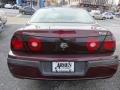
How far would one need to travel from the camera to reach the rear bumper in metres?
3.89

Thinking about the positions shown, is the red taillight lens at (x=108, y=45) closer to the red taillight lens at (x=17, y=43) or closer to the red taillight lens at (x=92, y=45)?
the red taillight lens at (x=92, y=45)

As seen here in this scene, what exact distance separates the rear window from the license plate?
1252 millimetres

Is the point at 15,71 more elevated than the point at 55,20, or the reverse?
the point at 55,20

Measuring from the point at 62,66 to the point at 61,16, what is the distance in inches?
61.3

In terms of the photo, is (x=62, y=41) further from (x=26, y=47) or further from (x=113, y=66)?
(x=113, y=66)

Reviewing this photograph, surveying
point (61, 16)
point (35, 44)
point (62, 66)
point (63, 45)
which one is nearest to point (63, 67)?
point (62, 66)

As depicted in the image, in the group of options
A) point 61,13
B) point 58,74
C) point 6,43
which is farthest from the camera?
point 6,43

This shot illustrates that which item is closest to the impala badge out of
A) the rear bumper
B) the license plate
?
the license plate

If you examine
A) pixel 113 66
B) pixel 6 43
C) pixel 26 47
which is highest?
pixel 26 47

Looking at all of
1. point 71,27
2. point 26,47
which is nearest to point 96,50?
point 71,27

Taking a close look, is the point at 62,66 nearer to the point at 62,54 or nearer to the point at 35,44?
the point at 62,54

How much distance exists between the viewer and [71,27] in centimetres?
419

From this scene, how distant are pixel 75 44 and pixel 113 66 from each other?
652 millimetres

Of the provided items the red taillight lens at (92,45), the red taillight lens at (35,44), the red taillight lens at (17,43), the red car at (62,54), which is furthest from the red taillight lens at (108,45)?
the red taillight lens at (17,43)
